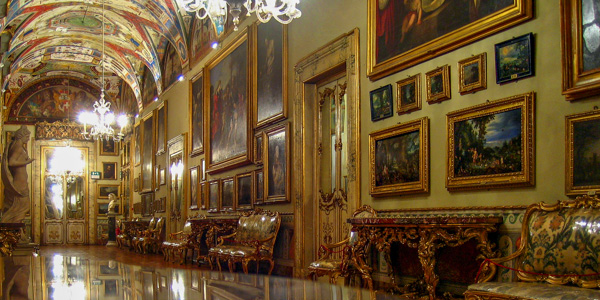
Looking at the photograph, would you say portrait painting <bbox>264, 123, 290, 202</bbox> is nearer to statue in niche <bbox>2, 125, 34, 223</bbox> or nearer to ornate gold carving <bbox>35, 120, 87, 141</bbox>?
statue in niche <bbox>2, 125, 34, 223</bbox>

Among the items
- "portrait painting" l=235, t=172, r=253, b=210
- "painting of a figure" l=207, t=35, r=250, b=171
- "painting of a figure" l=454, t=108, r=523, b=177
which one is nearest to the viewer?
"painting of a figure" l=454, t=108, r=523, b=177

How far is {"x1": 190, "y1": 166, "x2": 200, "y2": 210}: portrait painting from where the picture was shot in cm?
1527

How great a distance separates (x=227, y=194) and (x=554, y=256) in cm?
930

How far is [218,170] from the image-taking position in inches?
528

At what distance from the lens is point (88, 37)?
22.4 m

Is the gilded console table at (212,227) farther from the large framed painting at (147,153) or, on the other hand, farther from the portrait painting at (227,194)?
the large framed painting at (147,153)

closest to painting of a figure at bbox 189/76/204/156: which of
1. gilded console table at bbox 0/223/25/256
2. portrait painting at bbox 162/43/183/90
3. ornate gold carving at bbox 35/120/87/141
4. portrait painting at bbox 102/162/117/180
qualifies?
portrait painting at bbox 162/43/183/90

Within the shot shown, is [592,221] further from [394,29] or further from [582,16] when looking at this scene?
[394,29]

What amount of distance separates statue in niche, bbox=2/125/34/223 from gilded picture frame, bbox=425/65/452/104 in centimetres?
1181

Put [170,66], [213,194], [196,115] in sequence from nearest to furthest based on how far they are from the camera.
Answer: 1. [213,194]
2. [196,115]
3. [170,66]

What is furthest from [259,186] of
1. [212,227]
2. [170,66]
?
[170,66]

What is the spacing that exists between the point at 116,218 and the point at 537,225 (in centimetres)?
2576

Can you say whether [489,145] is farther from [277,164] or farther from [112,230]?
[112,230]

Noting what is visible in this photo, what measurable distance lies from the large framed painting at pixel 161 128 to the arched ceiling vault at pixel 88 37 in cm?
88
